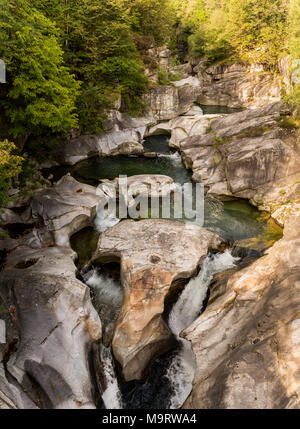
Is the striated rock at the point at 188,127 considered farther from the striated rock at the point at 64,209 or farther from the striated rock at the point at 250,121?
the striated rock at the point at 64,209

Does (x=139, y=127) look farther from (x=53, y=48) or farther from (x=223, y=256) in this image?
(x=223, y=256)

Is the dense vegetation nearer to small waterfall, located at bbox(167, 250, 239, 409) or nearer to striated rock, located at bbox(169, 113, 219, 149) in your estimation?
striated rock, located at bbox(169, 113, 219, 149)

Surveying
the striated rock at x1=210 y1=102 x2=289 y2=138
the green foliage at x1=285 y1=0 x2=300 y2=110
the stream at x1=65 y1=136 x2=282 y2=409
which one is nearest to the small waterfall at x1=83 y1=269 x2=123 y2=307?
the stream at x1=65 y1=136 x2=282 y2=409

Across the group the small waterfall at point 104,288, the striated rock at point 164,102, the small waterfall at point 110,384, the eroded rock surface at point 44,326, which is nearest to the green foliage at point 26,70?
the eroded rock surface at point 44,326

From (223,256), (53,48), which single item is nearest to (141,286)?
(223,256)

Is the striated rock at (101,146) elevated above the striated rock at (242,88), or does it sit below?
below

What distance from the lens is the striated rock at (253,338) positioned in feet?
18.1

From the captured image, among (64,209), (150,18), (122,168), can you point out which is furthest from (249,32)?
(64,209)

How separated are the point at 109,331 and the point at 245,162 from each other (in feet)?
39.8

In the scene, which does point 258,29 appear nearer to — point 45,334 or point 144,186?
point 144,186

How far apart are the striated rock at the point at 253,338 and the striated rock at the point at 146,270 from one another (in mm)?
1208

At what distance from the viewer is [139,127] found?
25641 millimetres

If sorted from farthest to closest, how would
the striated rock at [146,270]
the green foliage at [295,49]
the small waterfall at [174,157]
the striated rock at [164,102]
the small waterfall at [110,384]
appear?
the striated rock at [164,102] → the small waterfall at [174,157] → the green foliage at [295,49] → the striated rock at [146,270] → the small waterfall at [110,384]

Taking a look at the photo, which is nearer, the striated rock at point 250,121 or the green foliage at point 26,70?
the green foliage at point 26,70
